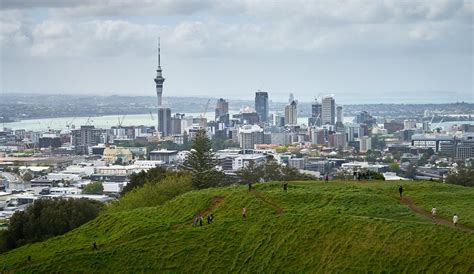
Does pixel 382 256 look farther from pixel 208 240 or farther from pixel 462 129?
pixel 462 129

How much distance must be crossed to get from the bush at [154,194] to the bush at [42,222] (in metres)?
2.08

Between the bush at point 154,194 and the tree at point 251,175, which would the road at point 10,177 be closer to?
the tree at point 251,175

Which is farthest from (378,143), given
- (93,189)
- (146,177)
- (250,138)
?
(146,177)

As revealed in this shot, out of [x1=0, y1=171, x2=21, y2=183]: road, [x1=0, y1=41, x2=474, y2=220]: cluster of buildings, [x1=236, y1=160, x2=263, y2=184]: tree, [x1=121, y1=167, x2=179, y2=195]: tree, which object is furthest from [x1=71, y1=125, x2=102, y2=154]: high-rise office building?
[x1=121, y1=167, x2=179, y2=195]: tree

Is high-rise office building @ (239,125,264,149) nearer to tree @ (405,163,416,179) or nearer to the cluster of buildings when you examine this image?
the cluster of buildings

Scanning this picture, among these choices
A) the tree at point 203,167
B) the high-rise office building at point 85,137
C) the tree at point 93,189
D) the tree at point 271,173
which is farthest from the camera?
the high-rise office building at point 85,137

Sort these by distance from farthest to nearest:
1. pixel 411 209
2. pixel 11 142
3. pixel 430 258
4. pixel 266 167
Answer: pixel 11 142, pixel 266 167, pixel 411 209, pixel 430 258

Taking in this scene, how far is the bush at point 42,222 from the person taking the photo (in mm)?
36062

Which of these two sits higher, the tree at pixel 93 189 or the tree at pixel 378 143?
the tree at pixel 378 143

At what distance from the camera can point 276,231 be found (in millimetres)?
27016

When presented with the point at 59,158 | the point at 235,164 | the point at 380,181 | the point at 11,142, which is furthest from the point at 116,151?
the point at 380,181

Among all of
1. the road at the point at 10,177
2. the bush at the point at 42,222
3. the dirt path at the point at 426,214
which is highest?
the dirt path at the point at 426,214

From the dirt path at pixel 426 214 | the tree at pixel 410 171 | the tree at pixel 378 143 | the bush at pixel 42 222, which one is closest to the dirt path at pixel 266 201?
the dirt path at pixel 426 214

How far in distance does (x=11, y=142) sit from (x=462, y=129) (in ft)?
305
